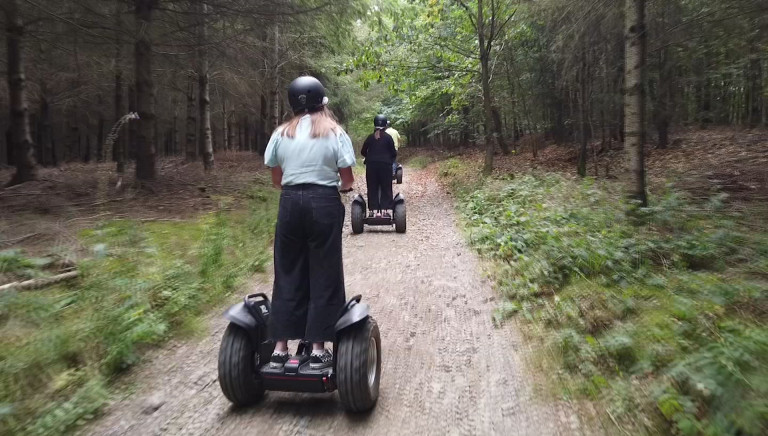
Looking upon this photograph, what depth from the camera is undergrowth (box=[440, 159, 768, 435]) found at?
269cm

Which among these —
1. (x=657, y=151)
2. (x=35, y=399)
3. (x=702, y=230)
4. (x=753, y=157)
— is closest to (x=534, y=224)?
(x=702, y=230)

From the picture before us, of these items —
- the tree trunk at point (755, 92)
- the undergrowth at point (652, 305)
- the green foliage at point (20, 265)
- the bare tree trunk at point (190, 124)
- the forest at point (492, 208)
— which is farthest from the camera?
the tree trunk at point (755, 92)

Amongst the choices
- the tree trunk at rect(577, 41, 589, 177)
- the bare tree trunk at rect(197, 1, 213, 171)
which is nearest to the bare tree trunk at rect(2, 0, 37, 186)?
the bare tree trunk at rect(197, 1, 213, 171)

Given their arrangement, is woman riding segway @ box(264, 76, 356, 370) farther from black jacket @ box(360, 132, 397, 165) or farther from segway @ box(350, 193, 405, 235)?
segway @ box(350, 193, 405, 235)

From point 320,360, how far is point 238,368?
0.51 m

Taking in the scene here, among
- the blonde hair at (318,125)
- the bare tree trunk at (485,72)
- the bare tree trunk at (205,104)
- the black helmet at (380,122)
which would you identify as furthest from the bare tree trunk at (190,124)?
the blonde hair at (318,125)

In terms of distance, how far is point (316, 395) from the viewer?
11.3 ft

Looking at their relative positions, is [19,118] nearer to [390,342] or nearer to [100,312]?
[100,312]

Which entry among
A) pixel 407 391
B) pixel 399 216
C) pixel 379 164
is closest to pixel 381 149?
pixel 379 164

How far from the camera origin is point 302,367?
305 cm

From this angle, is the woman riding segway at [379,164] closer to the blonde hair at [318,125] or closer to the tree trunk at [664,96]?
the blonde hair at [318,125]

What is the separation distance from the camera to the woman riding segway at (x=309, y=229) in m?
3.10

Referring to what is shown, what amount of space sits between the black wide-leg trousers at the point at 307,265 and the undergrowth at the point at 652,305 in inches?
73.0

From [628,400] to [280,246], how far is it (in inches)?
96.0
